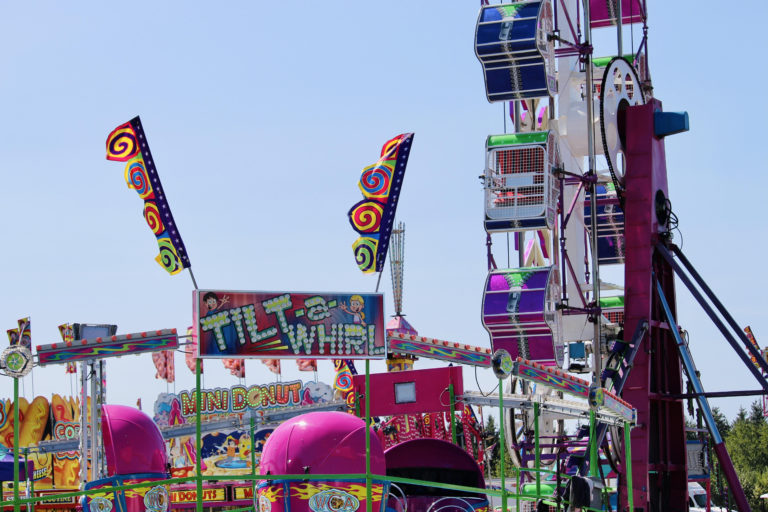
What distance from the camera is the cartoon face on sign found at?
52.2 ft

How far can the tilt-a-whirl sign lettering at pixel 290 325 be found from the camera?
1545 centimetres

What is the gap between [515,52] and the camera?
26.0 metres

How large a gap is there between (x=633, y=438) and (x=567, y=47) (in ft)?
34.2

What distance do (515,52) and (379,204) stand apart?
985 centimetres

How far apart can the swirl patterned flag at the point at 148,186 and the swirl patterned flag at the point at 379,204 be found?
102 inches

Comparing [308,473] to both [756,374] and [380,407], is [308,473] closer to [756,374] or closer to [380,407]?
[380,407]

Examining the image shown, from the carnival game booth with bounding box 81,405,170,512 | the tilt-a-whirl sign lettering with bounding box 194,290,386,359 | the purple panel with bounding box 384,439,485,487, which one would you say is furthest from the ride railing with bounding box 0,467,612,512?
the tilt-a-whirl sign lettering with bounding box 194,290,386,359

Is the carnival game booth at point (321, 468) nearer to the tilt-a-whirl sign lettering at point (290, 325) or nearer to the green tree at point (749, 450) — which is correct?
the tilt-a-whirl sign lettering at point (290, 325)

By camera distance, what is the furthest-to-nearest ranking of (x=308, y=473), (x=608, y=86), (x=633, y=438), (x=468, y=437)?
(x=468, y=437) < (x=608, y=86) < (x=633, y=438) < (x=308, y=473)

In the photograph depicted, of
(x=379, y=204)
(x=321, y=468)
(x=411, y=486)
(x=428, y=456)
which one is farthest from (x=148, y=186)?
(x=428, y=456)

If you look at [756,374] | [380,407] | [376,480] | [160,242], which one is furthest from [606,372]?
[160,242]

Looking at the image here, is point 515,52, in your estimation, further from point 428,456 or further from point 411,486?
point 411,486

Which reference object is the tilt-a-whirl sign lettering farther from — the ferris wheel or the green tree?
the green tree

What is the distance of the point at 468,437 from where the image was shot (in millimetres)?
28406
